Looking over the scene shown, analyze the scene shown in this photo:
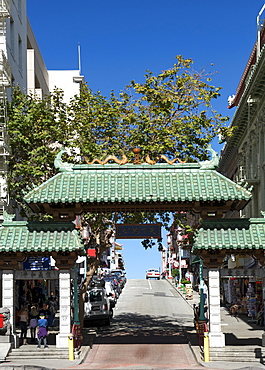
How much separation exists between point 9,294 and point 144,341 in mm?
7132

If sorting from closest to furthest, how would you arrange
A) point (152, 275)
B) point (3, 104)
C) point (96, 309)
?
point (3, 104) → point (96, 309) → point (152, 275)

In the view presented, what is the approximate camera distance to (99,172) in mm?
27344

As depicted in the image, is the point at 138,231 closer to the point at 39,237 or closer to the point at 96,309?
the point at 39,237

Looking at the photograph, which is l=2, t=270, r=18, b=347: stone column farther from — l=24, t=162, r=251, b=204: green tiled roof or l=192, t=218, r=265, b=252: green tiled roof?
l=192, t=218, r=265, b=252: green tiled roof

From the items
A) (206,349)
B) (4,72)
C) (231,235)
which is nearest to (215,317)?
(206,349)

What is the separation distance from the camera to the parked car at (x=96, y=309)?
39.9 metres

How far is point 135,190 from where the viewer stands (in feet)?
86.6

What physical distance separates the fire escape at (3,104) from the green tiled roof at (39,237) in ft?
37.2

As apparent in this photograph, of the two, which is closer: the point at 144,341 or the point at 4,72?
the point at 144,341

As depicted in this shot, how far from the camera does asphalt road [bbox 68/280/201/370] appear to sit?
25266 millimetres

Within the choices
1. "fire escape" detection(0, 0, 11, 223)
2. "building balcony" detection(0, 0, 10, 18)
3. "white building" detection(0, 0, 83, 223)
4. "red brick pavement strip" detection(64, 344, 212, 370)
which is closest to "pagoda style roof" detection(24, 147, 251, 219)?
"red brick pavement strip" detection(64, 344, 212, 370)

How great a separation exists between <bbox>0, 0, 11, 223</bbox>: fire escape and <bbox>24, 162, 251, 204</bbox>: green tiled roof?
38.7ft

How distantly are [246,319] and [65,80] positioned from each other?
4350 cm

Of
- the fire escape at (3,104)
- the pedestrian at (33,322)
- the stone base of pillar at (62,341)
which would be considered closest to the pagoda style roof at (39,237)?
the stone base of pillar at (62,341)
